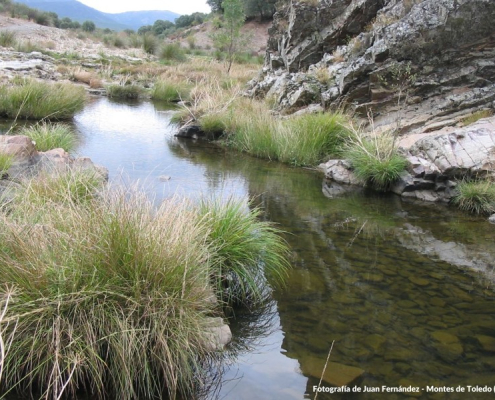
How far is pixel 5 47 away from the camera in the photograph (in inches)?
1041

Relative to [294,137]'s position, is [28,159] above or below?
below

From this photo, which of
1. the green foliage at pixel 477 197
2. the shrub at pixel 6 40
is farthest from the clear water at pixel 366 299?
the shrub at pixel 6 40

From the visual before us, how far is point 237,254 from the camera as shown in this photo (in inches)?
167

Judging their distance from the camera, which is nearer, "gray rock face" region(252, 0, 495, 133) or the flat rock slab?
the flat rock slab

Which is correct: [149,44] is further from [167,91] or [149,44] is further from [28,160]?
[28,160]

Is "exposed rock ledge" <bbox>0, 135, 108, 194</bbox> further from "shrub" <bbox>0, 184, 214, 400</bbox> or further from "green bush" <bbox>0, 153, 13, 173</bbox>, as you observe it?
"shrub" <bbox>0, 184, 214, 400</bbox>

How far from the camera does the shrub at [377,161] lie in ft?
28.5

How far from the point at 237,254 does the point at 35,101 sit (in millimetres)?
10417

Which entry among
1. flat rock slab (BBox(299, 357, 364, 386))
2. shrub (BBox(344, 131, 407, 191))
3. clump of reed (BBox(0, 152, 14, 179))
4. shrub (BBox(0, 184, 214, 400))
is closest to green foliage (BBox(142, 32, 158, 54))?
shrub (BBox(344, 131, 407, 191))

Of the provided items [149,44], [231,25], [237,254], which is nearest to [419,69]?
[237,254]

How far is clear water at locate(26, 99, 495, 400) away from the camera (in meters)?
3.30

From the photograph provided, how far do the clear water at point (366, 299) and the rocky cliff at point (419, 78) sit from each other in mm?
2078

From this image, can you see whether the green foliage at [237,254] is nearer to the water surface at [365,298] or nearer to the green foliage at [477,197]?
the water surface at [365,298]

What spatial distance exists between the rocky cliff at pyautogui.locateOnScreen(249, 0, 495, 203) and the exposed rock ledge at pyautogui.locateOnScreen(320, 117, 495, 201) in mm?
25
